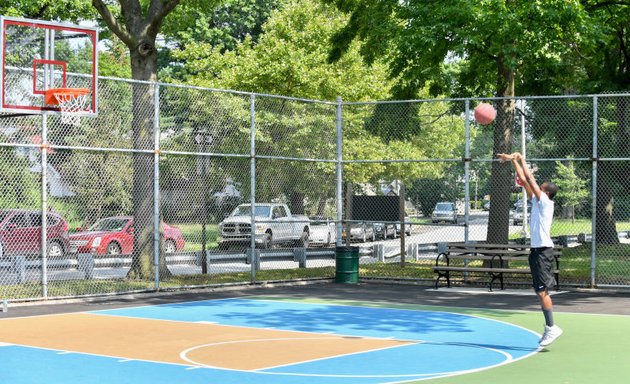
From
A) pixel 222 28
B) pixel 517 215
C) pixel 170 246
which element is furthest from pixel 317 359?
pixel 222 28

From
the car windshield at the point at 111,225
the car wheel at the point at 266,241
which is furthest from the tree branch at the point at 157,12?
the car wheel at the point at 266,241

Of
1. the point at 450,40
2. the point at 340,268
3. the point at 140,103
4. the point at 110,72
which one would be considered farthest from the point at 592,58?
the point at 110,72

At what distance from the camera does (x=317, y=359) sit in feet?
41.6

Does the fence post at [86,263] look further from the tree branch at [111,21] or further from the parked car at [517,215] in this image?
the parked car at [517,215]

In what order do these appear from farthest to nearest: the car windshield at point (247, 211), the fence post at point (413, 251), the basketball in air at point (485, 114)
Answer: the fence post at point (413, 251) < the car windshield at point (247, 211) < the basketball in air at point (485, 114)

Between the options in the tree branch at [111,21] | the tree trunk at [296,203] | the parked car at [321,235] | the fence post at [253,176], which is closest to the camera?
the fence post at [253,176]

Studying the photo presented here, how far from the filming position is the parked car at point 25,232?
22.8 metres

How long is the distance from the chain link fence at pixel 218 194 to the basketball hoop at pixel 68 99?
135 cm

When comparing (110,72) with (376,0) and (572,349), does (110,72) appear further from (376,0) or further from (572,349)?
(572,349)

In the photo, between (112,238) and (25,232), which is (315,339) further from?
(112,238)

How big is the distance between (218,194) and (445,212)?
5805 mm

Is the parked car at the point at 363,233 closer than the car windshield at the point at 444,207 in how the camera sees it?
No

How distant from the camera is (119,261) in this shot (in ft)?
85.9

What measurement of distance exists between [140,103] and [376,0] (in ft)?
30.5
